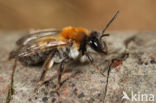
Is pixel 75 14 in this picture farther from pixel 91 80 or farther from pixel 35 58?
pixel 91 80

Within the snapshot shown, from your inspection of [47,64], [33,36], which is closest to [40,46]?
[47,64]

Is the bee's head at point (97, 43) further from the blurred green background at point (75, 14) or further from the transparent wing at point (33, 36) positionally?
the blurred green background at point (75, 14)

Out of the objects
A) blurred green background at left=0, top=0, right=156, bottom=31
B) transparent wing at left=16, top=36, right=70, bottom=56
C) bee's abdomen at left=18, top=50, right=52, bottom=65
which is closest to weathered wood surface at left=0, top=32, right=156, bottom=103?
bee's abdomen at left=18, top=50, right=52, bottom=65

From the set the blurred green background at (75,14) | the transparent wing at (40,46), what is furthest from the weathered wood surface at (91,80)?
the blurred green background at (75,14)

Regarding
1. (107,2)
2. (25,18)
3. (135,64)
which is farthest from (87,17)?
(135,64)

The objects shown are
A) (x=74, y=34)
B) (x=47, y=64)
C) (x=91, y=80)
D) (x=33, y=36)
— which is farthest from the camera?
(x=33, y=36)

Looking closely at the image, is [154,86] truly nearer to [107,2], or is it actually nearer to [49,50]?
[49,50]

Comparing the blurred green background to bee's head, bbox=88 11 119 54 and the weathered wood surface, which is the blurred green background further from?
bee's head, bbox=88 11 119 54
